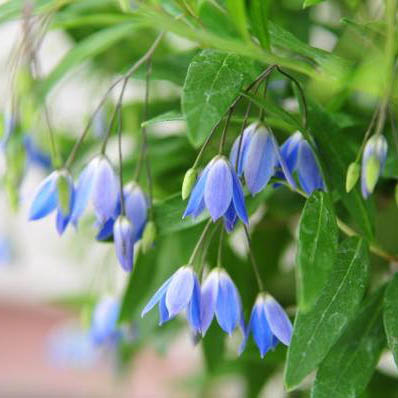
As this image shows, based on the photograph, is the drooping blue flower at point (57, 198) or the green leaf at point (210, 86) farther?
the drooping blue flower at point (57, 198)

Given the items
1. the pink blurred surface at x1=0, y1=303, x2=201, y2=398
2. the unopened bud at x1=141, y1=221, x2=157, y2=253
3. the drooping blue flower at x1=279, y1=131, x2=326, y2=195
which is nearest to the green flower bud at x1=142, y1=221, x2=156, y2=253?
the unopened bud at x1=141, y1=221, x2=157, y2=253

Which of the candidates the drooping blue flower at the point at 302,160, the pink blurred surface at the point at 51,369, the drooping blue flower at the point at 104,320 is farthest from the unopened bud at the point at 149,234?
the pink blurred surface at the point at 51,369

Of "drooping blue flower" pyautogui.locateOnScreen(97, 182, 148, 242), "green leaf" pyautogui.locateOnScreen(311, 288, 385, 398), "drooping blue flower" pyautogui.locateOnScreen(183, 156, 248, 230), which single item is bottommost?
"green leaf" pyautogui.locateOnScreen(311, 288, 385, 398)

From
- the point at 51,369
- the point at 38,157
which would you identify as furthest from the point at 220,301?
the point at 51,369

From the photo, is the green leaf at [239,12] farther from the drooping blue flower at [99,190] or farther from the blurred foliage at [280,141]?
the drooping blue flower at [99,190]

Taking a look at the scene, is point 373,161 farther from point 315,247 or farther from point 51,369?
point 51,369

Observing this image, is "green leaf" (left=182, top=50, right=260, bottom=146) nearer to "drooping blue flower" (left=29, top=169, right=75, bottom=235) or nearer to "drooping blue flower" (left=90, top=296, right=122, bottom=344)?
"drooping blue flower" (left=29, top=169, right=75, bottom=235)
